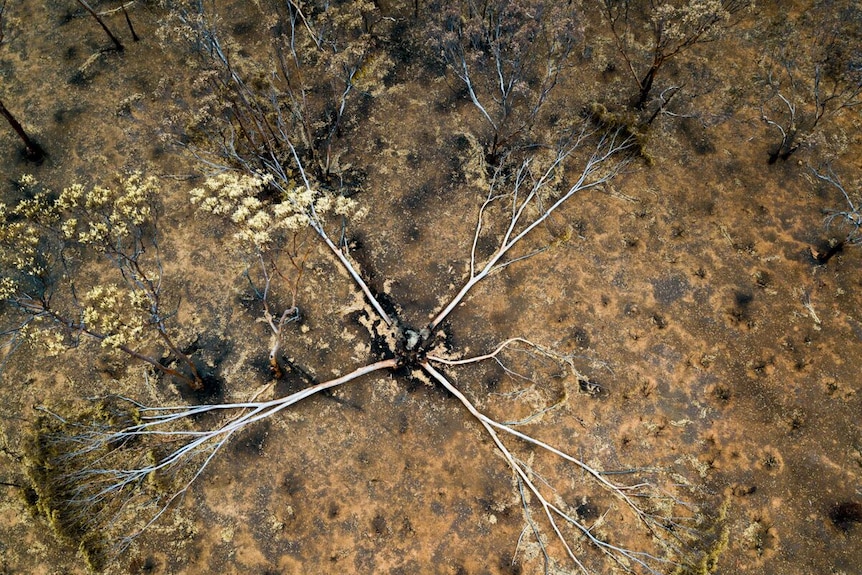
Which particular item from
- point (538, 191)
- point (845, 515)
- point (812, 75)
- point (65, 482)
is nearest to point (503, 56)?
point (538, 191)

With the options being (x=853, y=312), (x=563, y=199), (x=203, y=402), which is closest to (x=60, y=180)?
(x=203, y=402)

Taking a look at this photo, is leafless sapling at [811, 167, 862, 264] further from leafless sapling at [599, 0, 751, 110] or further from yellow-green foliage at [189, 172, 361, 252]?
yellow-green foliage at [189, 172, 361, 252]

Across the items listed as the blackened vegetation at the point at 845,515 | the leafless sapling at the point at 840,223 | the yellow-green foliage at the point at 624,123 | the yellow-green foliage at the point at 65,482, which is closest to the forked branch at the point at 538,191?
the yellow-green foliage at the point at 624,123

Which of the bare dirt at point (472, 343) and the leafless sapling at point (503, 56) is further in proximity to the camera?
the leafless sapling at point (503, 56)

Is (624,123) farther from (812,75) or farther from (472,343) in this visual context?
(472,343)

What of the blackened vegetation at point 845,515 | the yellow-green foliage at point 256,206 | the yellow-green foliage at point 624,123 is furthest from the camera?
the yellow-green foliage at point 624,123

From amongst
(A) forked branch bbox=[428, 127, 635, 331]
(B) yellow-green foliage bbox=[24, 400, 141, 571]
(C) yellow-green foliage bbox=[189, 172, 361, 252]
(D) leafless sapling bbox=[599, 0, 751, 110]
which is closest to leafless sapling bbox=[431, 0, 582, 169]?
(A) forked branch bbox=[428, 127, 635, 331]

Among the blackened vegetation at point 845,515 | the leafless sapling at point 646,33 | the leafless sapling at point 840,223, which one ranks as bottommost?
the blackened vegetation at point 845,515

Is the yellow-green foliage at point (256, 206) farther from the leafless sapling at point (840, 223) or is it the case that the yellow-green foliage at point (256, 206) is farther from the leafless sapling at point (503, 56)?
the leafless sapling at point (840, 223)

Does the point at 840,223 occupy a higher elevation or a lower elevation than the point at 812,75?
lower
